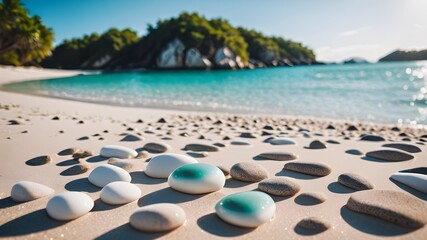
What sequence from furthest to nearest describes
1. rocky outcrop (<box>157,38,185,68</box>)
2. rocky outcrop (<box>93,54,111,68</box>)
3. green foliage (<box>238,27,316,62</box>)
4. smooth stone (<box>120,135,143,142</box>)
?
green foliage (<box>238,27,316,62</box>) < rocky outcrop (<box>93,54,111,68</box>) < rocky outcrop (<box>157,38,185,68</box>) < smooth stone (<box>120,135,143,142</box>)

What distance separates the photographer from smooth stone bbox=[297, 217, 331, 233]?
4.08ft

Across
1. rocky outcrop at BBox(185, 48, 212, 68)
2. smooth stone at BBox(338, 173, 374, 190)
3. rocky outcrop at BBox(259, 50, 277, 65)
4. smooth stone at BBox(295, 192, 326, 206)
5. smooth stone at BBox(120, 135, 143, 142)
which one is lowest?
smooth stone at BBox(295, 192, 326, 206)

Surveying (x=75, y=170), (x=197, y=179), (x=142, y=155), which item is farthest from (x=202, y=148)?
(x=75, y=170)

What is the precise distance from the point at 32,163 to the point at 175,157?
4.01 feet

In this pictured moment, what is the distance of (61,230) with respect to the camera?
1.21 metres

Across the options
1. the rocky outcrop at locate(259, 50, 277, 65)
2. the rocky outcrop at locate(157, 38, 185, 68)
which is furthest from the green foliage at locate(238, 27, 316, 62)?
the rocky outcrop at locate(157, 38, 185, 68)

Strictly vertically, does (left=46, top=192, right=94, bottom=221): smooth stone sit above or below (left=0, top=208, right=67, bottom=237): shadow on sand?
above

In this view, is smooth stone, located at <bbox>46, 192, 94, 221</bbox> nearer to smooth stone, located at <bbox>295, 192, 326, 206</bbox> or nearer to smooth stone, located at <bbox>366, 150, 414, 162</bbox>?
smooth stone, located at <bbox>295, 192, 326, 206</bbox>

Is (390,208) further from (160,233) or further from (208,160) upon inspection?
(208,160)

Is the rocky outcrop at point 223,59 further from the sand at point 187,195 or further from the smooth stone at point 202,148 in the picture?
the smooth stone at point 202,148

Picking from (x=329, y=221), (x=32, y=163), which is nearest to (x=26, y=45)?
(x=32, y=163)

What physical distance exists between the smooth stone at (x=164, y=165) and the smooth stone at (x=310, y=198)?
2.76ft

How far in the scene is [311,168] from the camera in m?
2.00

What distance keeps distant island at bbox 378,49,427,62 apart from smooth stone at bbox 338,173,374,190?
12154 centimetres
